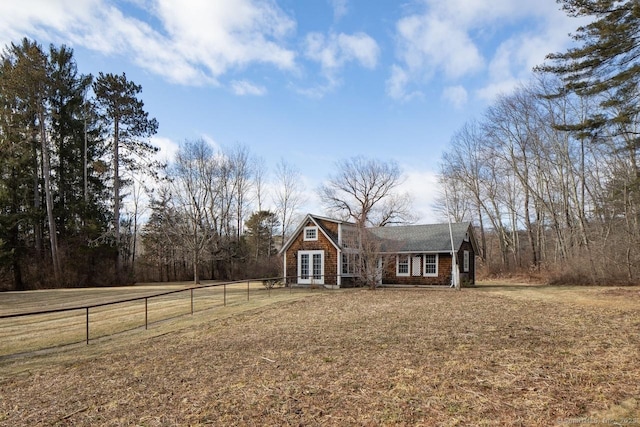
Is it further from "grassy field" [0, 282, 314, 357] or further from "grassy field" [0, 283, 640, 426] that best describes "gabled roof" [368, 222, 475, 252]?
"grassy field" [0, 283, 640, 426]

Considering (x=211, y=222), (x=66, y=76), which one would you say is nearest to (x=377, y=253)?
(x=211, y=222)

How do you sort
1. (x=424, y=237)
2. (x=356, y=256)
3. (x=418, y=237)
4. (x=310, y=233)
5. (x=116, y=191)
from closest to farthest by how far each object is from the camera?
(x=356, y=256) → (x=310, y=233) → (x=424, y=237) → (x=418, y=237) → (x=116, y=191)

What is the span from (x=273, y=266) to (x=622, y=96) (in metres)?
27.4

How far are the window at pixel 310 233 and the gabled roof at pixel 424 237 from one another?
3230 millimetres

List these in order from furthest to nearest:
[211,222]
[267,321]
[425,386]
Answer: [211,222]
[267,321]
[425,386]

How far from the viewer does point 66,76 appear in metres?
33.1

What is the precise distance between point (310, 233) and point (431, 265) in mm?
7272

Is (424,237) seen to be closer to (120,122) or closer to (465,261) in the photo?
(465,261)

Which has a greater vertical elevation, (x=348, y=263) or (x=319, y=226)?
(x=319, y=226)

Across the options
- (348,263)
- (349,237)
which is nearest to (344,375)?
(349,237)

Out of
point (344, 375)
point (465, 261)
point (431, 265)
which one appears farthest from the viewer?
point (465, 261)

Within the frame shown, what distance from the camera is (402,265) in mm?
24297

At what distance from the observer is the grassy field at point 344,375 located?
14.2 feet

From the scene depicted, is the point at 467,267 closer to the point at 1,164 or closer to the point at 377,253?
the point at 377,253
